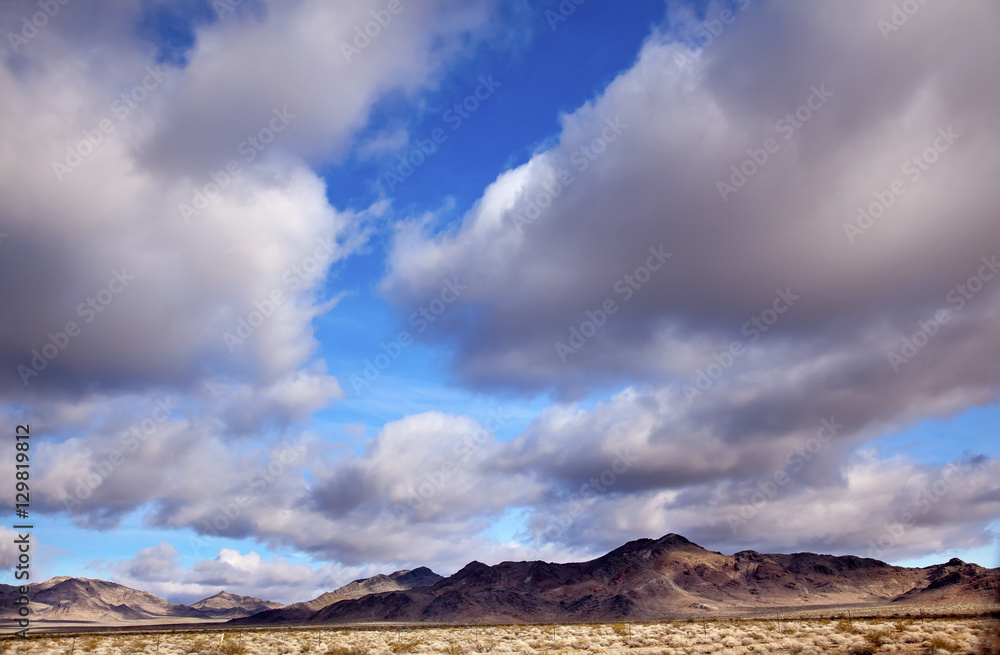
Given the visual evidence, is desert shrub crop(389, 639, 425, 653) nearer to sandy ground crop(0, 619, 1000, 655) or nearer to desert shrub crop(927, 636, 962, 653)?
sandy ground crop(0, 619, 1000, 655)

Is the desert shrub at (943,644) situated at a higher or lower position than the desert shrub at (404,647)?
higher

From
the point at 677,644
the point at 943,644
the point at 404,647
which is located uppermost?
the point at 943,644

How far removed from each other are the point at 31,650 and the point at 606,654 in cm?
4662

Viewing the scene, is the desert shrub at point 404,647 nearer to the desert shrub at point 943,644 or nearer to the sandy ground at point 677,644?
the sandy ground at point 677,644

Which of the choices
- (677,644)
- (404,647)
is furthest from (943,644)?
(404,647)

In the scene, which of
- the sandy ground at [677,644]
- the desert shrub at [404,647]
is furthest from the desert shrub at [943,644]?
the desert shrub at [404,647]

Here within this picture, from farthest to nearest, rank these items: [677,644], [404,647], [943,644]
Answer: [404,647], [677,644], [943,644]

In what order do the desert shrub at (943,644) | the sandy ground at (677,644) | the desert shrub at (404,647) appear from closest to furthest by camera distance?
the desert shrub at (943,644) < the sandy ground at (677,644) < the desert shrub at (404,647)

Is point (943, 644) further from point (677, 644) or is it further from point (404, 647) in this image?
point (404, 647)

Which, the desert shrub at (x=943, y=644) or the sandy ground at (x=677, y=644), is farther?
the sandy ground at (x=677, y=644)

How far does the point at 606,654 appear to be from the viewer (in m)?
41.4

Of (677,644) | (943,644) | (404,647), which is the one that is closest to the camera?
(943,644)

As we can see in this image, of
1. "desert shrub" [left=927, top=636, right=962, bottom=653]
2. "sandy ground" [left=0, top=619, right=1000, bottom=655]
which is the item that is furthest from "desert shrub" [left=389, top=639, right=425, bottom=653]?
"desert shrub" [left=927, top=636, right=962, bottom=653]

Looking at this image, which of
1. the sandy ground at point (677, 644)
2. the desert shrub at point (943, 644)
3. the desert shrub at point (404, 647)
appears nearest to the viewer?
the desert shrub at point (943, 644)
